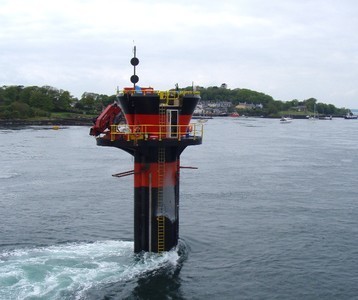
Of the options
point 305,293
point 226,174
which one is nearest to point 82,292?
point 305,293

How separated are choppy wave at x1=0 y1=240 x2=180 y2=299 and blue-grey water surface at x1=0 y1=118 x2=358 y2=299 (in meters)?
0.05

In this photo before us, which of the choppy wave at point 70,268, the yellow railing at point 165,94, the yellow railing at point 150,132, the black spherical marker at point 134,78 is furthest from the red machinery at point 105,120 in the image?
the choppy wave at point 70,268

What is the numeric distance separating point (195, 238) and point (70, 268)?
8.95 metres

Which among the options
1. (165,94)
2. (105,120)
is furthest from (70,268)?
(165,94)

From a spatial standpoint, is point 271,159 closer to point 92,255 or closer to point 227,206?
point 227,206

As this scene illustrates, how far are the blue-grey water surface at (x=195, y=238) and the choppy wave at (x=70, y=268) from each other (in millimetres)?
51

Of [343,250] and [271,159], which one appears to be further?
[271,159]

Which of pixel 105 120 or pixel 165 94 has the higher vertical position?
pixel 165 94

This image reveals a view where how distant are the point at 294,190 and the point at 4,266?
96.3 ft

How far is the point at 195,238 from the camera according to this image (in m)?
31.6

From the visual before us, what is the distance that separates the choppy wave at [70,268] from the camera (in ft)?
75.2

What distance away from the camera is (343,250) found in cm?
2952

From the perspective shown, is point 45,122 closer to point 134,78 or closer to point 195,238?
point 195,238

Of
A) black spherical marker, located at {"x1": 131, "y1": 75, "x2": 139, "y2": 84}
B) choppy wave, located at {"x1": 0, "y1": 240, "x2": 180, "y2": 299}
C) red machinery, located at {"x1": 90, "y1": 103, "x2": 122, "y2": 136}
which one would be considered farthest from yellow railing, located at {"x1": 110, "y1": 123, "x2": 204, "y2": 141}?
choppy wave, located at {"x1": 0, "y1": 240, "x2": 180, "y2": 299}
